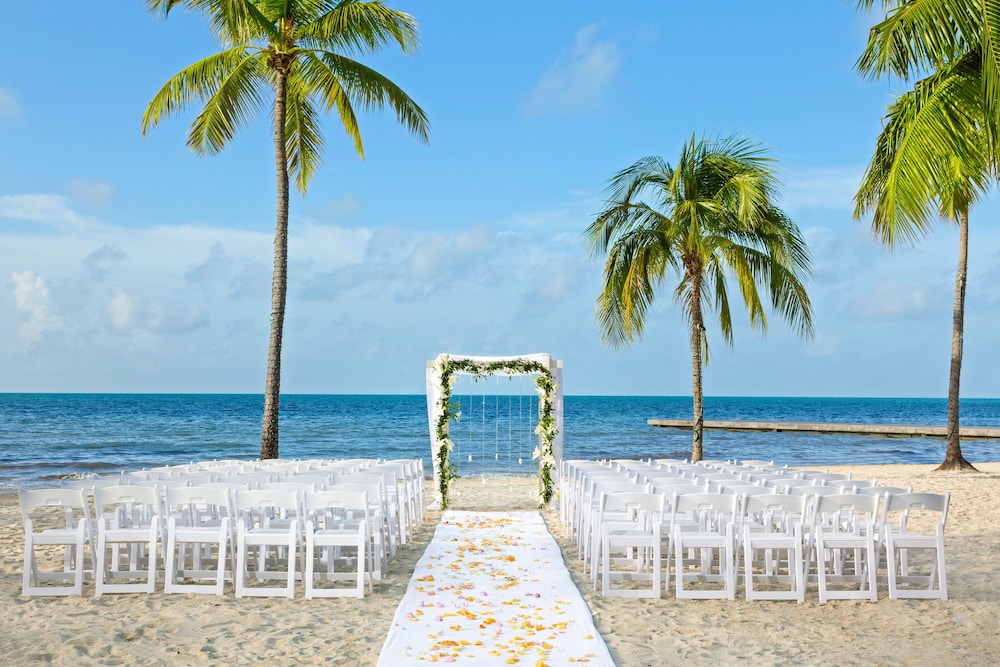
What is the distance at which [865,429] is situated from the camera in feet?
137

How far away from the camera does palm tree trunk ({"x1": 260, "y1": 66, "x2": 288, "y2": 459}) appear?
14.1 metres

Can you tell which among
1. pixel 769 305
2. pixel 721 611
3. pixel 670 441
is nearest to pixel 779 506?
pixel 721 611

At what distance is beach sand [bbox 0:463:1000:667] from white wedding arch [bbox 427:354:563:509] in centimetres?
508

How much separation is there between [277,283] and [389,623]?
941cm

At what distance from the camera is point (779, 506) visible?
695 cm

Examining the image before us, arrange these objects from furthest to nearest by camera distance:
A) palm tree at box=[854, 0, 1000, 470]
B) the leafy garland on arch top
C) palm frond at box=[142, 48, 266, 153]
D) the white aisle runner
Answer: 1. palm frond at box=[142, 48, 266, 153]
2. the leafy garland on arch top
3. palm tree at box=[854, 0, 1000, 470]
4. the white aisle runner

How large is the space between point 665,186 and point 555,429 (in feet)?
20.4

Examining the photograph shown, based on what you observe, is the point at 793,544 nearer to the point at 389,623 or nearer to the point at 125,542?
the point at 389,623

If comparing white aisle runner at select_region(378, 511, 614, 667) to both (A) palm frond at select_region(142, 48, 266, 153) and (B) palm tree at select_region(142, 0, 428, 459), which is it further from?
(A) palm frond at select_region(142, 48, 266, 153)

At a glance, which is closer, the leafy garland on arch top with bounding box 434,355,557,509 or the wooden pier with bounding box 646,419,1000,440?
the leafy garland on arch top with bounding box 434,355,557,509

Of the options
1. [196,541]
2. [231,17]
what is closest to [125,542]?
[196,541]

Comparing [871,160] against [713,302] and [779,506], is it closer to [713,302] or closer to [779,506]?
[779,506]

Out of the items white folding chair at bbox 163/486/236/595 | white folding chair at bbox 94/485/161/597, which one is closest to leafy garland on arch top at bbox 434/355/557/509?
white folding chair at bbox 163/486/236/595

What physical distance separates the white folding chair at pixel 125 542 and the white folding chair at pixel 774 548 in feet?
14.5
